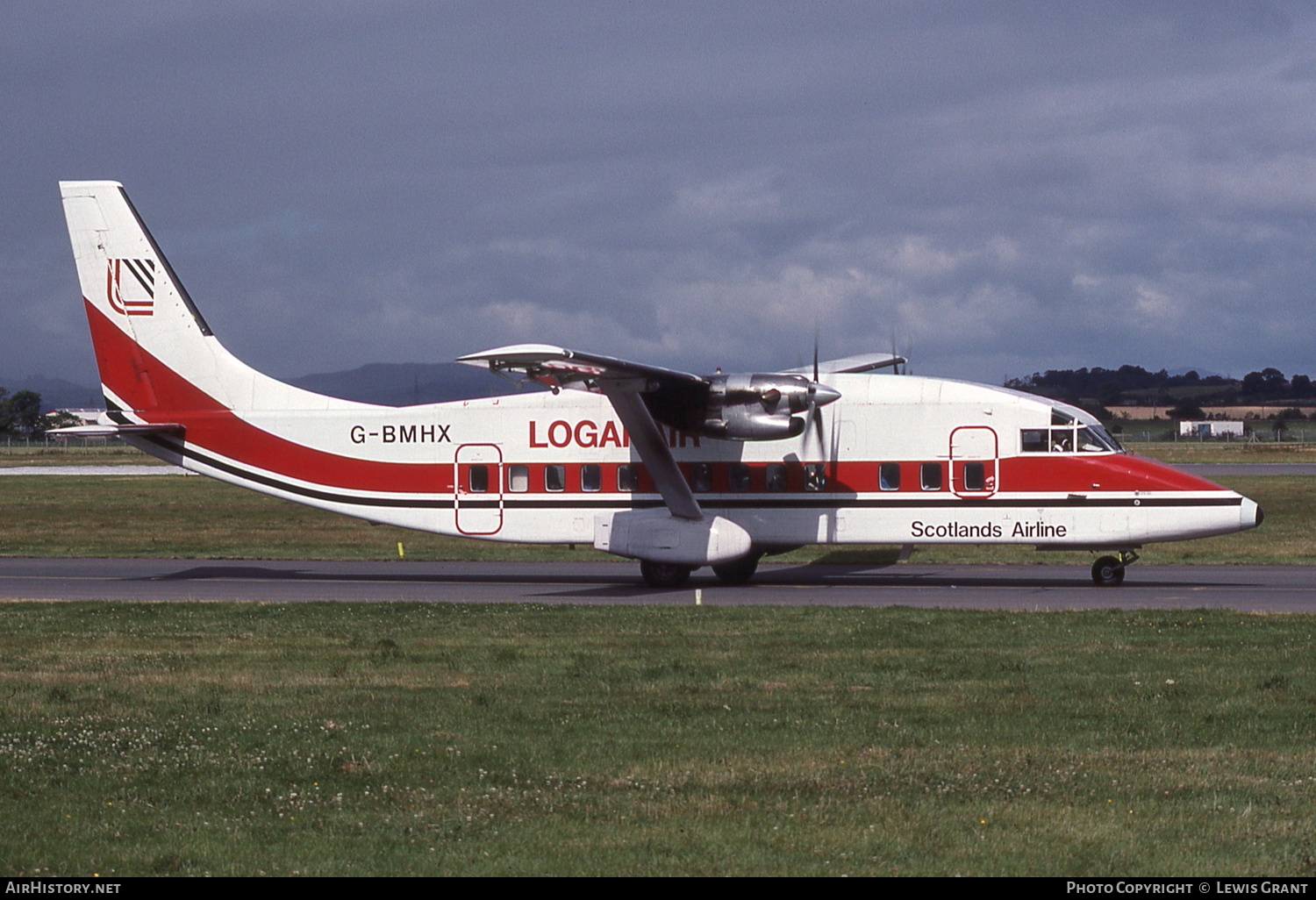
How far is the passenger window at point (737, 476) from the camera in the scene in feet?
85.3

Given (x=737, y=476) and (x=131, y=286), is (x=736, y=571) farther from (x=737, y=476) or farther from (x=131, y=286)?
(x=131, y=286)

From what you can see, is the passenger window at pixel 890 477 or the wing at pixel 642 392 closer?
the wing at pixel 642 392

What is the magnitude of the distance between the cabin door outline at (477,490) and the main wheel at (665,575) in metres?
3.21

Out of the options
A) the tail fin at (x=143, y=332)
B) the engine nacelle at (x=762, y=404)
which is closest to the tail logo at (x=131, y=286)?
the tail fin at (x=143, y=332)

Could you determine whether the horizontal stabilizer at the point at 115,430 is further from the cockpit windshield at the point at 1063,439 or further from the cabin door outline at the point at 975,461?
the cockpit windshield at the point at 1063,439

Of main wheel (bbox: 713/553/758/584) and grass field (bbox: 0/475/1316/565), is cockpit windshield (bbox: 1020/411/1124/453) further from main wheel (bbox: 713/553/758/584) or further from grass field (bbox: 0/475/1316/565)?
grass field (bbox: 0/475/1316/565)

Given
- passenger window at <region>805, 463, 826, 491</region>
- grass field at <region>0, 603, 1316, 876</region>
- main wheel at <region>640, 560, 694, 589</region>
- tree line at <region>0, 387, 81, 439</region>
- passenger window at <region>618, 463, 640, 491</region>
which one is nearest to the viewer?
grass field at <region>0, 603, 1316, 876</region>

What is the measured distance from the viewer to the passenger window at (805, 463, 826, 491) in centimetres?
2566

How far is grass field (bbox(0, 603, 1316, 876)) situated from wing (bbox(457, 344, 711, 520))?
15.9 ft

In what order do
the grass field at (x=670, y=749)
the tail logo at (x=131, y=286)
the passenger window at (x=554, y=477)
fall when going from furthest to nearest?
the tail logo at (x=131, y=286)
the passenger window at (x=554, y=477)
the grass field at (x=670, y=749)

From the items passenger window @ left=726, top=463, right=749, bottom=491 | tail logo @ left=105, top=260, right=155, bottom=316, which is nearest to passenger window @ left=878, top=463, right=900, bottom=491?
passenger window @ left=726, top=463, right=749, bottom=491

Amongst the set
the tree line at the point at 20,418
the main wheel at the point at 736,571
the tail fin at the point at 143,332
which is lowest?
the main wheel at the point at 736,571

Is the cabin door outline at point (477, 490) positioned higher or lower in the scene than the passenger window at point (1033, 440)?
lower

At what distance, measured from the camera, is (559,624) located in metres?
19.9
